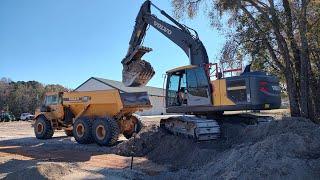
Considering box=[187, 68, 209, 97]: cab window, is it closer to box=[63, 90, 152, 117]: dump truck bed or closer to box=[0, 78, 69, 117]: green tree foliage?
box=[63, 90, 152, 117]: dump truck bed

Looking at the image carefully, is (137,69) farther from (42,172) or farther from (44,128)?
(42,172)

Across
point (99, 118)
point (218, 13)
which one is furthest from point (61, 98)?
point (218, 13)

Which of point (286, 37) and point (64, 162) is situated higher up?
point (286, 37)

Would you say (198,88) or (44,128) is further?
(44,128)

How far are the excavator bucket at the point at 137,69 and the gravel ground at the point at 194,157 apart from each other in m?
1.93

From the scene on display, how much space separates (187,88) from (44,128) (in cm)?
900

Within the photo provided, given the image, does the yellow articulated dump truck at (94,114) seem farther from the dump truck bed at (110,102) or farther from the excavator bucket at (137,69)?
the excavator bucket at (137,69)

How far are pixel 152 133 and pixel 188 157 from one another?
279cm

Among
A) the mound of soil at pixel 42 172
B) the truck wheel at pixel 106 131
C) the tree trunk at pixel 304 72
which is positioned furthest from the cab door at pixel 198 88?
the tree trunk at pixel 304 72

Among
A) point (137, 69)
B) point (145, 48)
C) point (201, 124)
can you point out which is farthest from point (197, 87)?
point (145, 48)

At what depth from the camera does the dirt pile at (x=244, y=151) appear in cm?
860

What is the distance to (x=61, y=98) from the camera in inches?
777

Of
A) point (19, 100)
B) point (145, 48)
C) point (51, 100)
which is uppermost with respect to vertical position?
point (19, 100)

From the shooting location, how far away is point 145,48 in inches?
643
